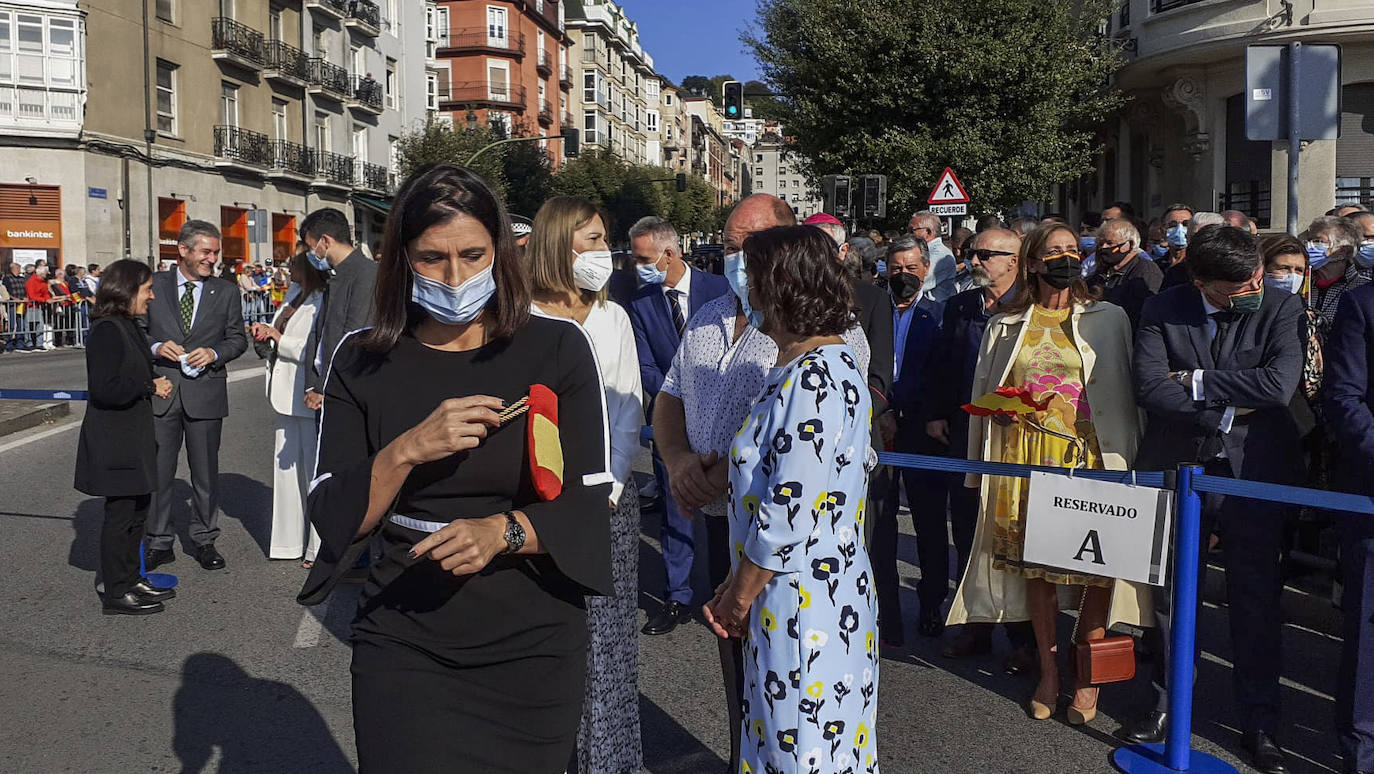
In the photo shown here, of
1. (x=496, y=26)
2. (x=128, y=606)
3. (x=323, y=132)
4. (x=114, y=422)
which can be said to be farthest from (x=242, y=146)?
(x=128, y=606)

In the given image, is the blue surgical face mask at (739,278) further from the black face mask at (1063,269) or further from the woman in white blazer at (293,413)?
the woman in white blazer at (293,413)

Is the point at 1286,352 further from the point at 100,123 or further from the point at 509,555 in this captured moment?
the point at 100,123

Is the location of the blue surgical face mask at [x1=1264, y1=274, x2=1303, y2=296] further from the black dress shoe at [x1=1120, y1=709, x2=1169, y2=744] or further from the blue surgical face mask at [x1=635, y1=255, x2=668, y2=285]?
the blue surgical face mask at [x1=635, y1=255, x2=668, y2=285]

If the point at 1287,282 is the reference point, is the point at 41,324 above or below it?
below

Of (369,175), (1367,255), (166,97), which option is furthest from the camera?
(369,175)

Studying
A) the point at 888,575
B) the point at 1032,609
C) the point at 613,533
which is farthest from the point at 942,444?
the point at 613,533

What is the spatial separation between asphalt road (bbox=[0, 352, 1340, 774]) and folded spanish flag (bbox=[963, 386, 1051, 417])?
4.14ft

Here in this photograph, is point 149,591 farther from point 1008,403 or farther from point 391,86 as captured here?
point 391,86

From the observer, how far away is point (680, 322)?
6199 millimetres

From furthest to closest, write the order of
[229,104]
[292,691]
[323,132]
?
1. [323,132]
2. [229,104]
3. [292,691]

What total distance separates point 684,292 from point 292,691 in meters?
2.64

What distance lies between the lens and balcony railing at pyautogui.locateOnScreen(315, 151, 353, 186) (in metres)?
42.3

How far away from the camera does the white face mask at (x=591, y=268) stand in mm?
4492

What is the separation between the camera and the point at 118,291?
6.18 metres
